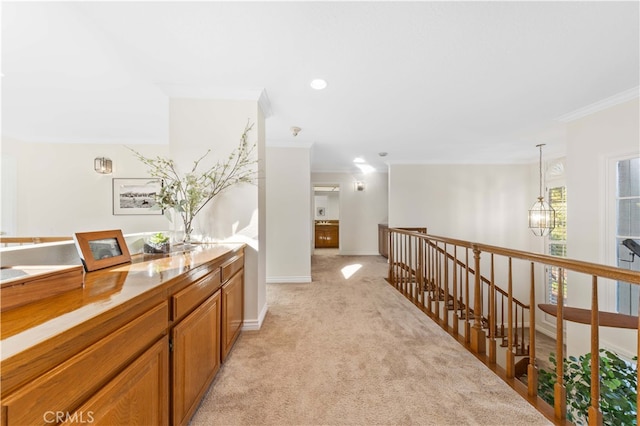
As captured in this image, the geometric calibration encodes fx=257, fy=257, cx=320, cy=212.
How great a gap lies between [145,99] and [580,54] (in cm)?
395

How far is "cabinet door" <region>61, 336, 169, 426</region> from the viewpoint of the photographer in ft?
2.56

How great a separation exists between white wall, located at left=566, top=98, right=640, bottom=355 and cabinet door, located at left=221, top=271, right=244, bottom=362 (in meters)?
3.88

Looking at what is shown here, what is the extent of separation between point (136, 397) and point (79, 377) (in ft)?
1.08

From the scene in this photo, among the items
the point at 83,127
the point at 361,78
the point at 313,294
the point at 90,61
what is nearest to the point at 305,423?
the point at 313,294

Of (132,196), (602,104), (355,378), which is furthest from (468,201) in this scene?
(132,196)

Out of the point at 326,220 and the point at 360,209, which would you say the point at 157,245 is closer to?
the point at 360,209

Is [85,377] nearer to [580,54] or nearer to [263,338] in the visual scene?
[263,338]

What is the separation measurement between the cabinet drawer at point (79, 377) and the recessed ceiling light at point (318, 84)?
7.08 ft

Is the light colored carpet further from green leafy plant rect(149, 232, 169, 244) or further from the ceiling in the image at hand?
the ceiling

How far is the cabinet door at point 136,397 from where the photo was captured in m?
0.78

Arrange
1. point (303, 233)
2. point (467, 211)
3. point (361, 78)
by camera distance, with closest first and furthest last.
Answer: point (361, 78), point (303, 233), point (467, 211)

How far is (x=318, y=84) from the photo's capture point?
7.87 feet

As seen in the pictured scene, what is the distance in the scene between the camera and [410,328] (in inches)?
102

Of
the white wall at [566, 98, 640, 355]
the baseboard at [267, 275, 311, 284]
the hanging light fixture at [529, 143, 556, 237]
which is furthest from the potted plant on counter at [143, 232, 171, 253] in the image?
the hanging light fixture at [529, 143, 556, 237]
